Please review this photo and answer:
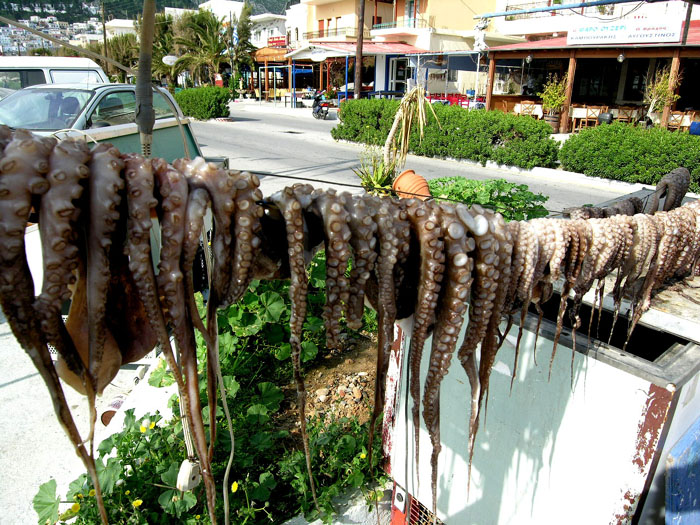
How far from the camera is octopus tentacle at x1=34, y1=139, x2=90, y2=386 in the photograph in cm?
105

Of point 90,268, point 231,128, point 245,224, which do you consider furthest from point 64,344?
point 231,128

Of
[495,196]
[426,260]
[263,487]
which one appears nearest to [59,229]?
[426,260]

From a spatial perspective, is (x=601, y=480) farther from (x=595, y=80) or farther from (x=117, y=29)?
(x=117, y=29)

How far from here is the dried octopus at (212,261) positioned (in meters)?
1.07

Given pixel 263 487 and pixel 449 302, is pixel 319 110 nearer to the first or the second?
pixel 263 487

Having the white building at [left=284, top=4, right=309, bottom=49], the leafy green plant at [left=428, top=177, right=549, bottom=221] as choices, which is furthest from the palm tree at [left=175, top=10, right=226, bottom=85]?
the leafy green plant at [left=428, top=177, right=549, bottom=221]

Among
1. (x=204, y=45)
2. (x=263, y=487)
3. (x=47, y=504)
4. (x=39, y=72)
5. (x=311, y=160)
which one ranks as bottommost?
(x=263, y=487)

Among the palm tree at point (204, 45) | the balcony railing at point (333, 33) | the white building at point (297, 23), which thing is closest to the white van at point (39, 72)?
the palm tree at point (204, 45)

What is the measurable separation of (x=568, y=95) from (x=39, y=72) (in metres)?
18.8

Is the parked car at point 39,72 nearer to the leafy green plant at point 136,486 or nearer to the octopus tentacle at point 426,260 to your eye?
the leafy green plant at point 136,486

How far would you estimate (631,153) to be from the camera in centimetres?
1315

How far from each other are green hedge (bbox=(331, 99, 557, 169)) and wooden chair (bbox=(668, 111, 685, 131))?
788cm

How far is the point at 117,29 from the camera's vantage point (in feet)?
287

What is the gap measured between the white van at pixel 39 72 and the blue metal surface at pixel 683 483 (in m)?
11.5
